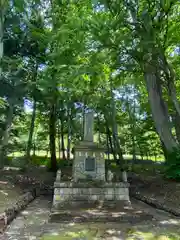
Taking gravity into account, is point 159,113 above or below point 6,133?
above

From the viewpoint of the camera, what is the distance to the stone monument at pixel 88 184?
7082mm

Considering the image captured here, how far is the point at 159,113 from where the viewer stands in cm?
962

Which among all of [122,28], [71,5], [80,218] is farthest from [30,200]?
[71,5]

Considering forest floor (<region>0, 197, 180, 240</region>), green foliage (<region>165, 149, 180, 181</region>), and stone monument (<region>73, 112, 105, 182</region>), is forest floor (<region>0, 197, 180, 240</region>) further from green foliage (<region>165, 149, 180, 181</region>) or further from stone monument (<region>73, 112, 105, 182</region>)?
green foliage (<region>165, 149, 180, 181</region>)

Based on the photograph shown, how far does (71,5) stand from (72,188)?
8.76m

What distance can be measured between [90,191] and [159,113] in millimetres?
4718

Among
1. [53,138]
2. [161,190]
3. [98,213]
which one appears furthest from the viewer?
[53,138]

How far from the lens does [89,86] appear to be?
12484mm

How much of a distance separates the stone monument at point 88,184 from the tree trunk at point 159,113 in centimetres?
285

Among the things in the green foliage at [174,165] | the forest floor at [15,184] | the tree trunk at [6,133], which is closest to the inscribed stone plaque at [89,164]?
the forest floor at [15,184]

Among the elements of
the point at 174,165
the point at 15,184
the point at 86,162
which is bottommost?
the point at 15,184

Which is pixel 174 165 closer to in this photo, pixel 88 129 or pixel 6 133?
pixel 88 129

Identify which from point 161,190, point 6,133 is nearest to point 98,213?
point 161,190

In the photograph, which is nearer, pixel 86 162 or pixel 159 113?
pixel 86 162
